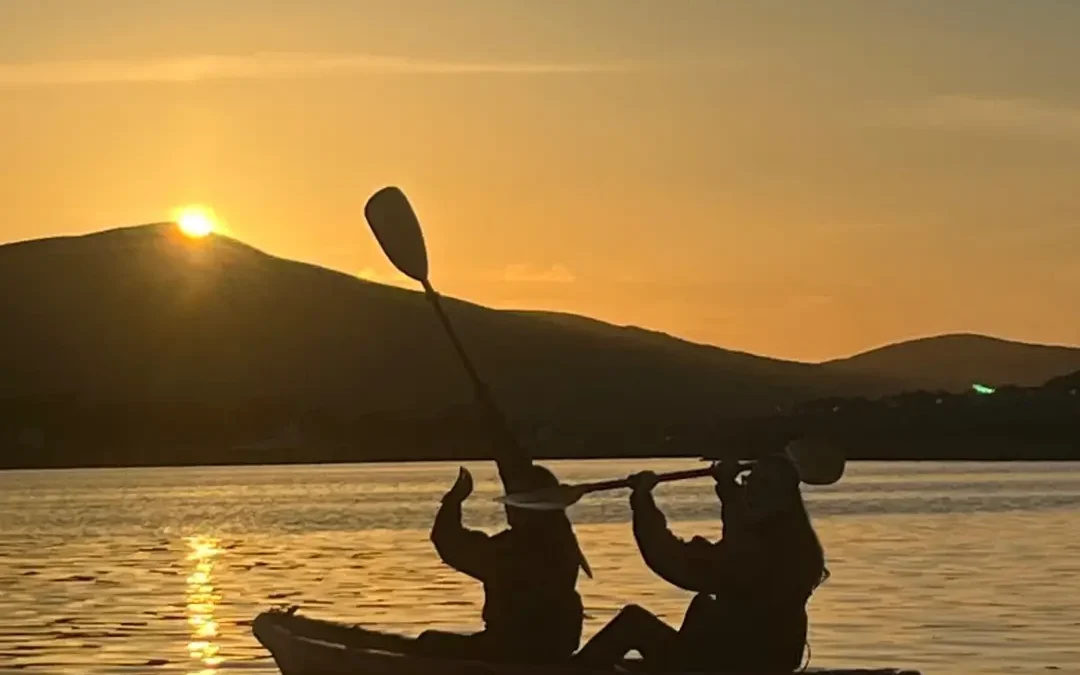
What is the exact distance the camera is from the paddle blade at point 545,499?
638 inches

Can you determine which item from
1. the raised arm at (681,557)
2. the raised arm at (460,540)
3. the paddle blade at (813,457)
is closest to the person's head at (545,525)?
the raised arm at (460,540)

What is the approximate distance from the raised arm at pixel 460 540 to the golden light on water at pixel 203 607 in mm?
8700

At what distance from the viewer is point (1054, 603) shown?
31547 millimetres

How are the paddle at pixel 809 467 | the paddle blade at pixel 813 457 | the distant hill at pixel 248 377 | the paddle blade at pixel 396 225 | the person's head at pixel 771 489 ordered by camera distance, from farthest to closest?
the distant hill at pixel 248 377, the paddle blade at pixel 396 225, the paddle blade at pixel 813 457, the paddle at pixel 809 467, the person's head at pixel 771 489

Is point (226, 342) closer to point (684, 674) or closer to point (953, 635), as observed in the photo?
point (953, 635)

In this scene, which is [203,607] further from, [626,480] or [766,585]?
[766,585]

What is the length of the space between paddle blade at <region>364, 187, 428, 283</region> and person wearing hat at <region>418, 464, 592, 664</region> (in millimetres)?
5548

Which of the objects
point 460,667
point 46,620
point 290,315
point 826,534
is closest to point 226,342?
point 290,315

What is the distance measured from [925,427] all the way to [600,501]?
222ft

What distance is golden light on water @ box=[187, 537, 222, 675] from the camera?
2614 centimetres

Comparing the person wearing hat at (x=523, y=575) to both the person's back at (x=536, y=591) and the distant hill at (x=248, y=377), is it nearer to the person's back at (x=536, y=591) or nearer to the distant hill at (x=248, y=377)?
the person's back at (x=536, y=591)

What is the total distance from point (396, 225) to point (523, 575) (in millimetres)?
6291

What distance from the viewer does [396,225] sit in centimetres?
2170

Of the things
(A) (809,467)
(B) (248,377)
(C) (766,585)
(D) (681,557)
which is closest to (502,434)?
(A) (809,467)
